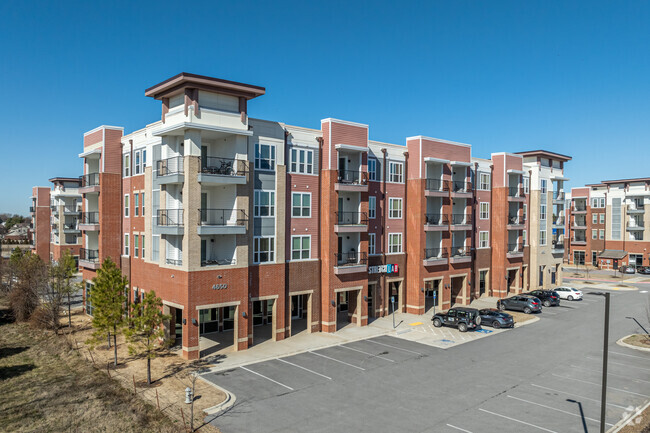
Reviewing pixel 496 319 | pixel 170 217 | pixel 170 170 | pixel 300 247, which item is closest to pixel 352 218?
pixel 300 247

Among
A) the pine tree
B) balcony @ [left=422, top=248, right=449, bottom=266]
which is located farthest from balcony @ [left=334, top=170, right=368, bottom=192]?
the pine tree

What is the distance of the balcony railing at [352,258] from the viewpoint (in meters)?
37.8

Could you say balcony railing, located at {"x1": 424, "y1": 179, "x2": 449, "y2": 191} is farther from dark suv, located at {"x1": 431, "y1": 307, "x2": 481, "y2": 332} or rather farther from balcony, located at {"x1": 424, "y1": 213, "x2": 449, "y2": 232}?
dark suv, located at {"x1": 431, "y1": 307, "x2": 481, "y2": 332}

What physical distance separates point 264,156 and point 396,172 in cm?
1457

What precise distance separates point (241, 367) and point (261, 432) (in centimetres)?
872

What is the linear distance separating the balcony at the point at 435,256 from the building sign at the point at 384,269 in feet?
9.19

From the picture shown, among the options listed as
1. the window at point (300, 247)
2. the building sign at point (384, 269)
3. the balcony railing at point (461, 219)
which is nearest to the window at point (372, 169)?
the building sign at point (384, 269)

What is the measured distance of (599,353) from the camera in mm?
30531

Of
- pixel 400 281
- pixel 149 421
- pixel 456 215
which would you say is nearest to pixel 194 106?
pixel 149 421

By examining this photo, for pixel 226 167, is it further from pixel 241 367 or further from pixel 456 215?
pixel 456 215

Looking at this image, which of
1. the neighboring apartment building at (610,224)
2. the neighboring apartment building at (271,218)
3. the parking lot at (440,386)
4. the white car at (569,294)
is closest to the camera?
the parking lot at (440,386)

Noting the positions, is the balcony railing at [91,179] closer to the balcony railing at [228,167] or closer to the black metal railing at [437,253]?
the balcony railing at [228,167]

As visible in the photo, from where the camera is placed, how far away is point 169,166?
3173cm

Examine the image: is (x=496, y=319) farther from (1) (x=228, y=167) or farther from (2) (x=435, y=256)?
(1) (x=228, y=167)
